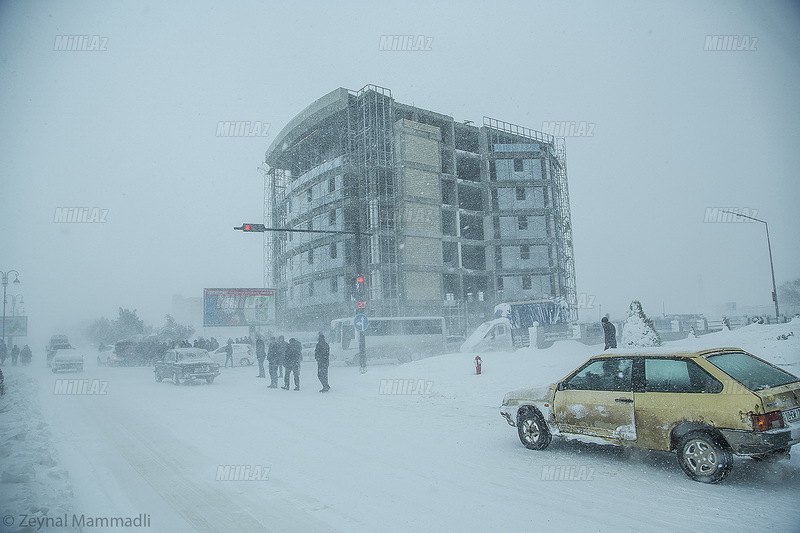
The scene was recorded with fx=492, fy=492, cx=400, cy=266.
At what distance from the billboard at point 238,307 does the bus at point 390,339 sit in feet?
42.9

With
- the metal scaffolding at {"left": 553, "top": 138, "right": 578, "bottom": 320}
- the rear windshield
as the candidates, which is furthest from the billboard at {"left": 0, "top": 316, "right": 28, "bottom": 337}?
the metal scaffolding at {"left": 553, "top": 138, "right": 578, "bottom": 320}

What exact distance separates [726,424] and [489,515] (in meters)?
2.90

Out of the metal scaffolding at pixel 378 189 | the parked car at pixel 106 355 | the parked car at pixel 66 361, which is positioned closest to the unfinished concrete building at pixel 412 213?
the metal scaffolding at pixel 378 189

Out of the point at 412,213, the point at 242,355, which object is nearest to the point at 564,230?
the point at 412,213

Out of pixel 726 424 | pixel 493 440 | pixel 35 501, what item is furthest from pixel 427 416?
pixel 35 501

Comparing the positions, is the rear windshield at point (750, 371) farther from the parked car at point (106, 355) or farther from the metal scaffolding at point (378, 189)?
the parked car at point (106, 355)

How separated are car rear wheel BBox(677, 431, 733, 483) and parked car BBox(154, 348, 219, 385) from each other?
16.9 meters

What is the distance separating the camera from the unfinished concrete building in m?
43.3

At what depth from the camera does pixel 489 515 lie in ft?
16.0

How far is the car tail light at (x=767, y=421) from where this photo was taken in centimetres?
527

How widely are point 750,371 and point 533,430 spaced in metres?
2.97

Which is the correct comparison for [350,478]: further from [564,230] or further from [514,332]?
[564,230]

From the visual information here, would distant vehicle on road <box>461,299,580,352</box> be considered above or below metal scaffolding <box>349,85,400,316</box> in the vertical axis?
below

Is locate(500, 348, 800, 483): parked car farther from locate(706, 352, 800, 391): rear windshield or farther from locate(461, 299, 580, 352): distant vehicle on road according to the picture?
locate(461, 299, 580, 352): distant vehicle on road
